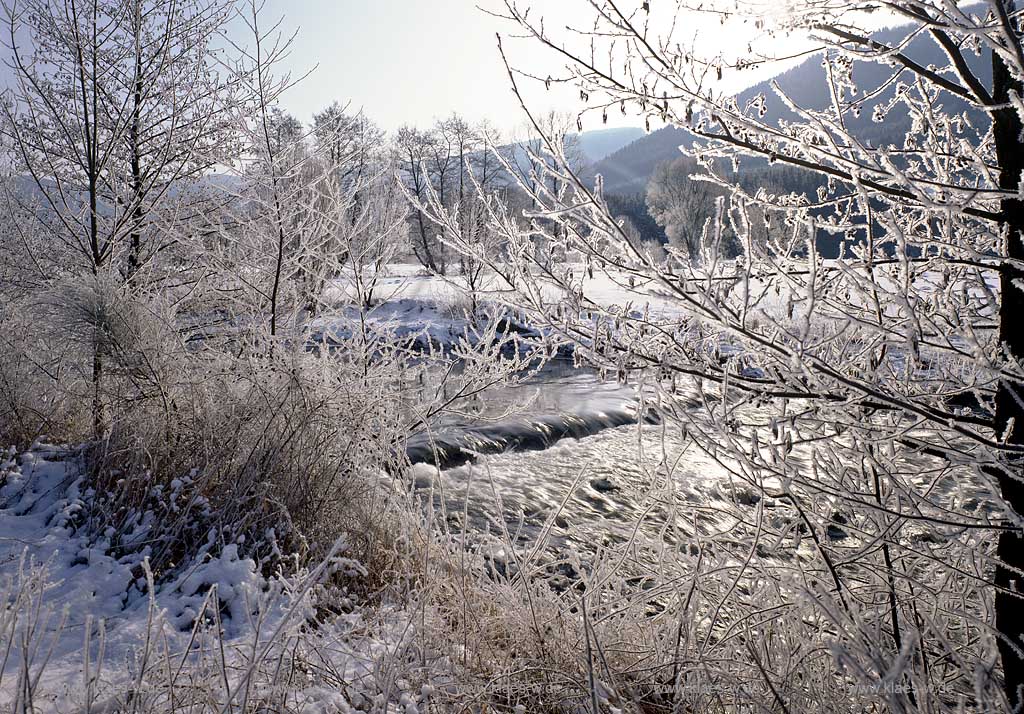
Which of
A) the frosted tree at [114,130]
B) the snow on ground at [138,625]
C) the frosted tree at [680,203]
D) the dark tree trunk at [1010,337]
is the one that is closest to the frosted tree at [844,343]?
the dark tree trunk at [1010,337]

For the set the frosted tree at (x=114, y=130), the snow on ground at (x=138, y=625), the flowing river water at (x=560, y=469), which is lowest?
the flowing river water at (x=560, y=469)

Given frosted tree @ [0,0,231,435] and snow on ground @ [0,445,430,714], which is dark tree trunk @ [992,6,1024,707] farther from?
frosted tree @ [0,0,231,435]

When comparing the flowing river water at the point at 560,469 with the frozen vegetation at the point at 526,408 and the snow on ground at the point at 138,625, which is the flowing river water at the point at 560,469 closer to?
the frozen vegetation at the point at 526,408

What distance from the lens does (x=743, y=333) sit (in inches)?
64.2

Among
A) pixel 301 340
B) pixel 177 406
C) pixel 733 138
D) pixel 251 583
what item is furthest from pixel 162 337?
pixel 733 138

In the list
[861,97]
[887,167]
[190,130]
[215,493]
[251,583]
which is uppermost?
[190,130]

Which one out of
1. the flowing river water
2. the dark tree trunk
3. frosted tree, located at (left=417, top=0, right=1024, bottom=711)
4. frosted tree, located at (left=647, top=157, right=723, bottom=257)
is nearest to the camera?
frosted tree, located at (left=417, top=0, right=1024, bottom=711)

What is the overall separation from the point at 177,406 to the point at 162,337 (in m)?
0.71

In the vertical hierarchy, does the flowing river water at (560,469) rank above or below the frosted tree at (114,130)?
below

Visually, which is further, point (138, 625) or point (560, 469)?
point (560, 469)

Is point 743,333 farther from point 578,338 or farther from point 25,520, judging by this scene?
point 25,520

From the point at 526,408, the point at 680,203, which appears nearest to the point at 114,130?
the point at 526,408

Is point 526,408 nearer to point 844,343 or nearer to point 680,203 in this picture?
point 844,343

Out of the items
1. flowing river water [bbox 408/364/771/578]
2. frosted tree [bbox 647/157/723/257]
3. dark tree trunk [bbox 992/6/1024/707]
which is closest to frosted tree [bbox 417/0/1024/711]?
dark tree trunk [bbox 992/6/1024/707]
